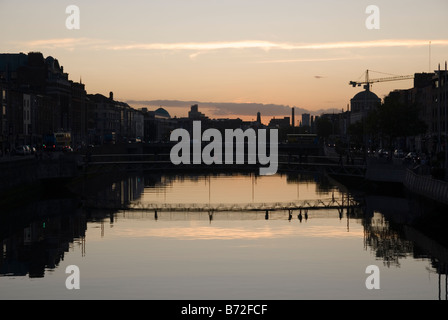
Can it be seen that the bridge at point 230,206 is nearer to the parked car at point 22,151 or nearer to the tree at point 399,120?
the parked car at point 22,151

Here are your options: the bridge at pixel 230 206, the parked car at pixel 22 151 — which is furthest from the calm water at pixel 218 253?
the parked car at pixel 22 151

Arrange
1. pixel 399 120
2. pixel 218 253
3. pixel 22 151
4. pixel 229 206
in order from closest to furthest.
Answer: pixel 218 253
pixel 229 206
pixel 22 151
pixel 399 120

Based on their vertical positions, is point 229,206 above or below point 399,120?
below

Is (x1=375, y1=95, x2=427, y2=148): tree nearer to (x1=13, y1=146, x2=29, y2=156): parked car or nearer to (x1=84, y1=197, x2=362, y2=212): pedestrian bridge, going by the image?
(x1=84, y1=197, x2=362, y2=212): pedestrian bridge

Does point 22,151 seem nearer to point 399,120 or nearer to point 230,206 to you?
point 230,206

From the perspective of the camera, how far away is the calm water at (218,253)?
4888cm

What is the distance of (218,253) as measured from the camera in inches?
2435

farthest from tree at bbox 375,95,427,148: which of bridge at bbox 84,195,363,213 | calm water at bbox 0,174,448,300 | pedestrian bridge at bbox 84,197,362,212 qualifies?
calm water at bbox 0,174,448,300

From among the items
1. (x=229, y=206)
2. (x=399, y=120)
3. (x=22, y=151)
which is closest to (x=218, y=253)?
(x=229, y=206)

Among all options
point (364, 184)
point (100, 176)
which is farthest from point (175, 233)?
point (100, 176)

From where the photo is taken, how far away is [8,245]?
6575 centimetres

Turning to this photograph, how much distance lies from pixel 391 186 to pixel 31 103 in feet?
346

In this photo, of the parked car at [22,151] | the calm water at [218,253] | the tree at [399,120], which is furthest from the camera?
the tree at [399,120]
